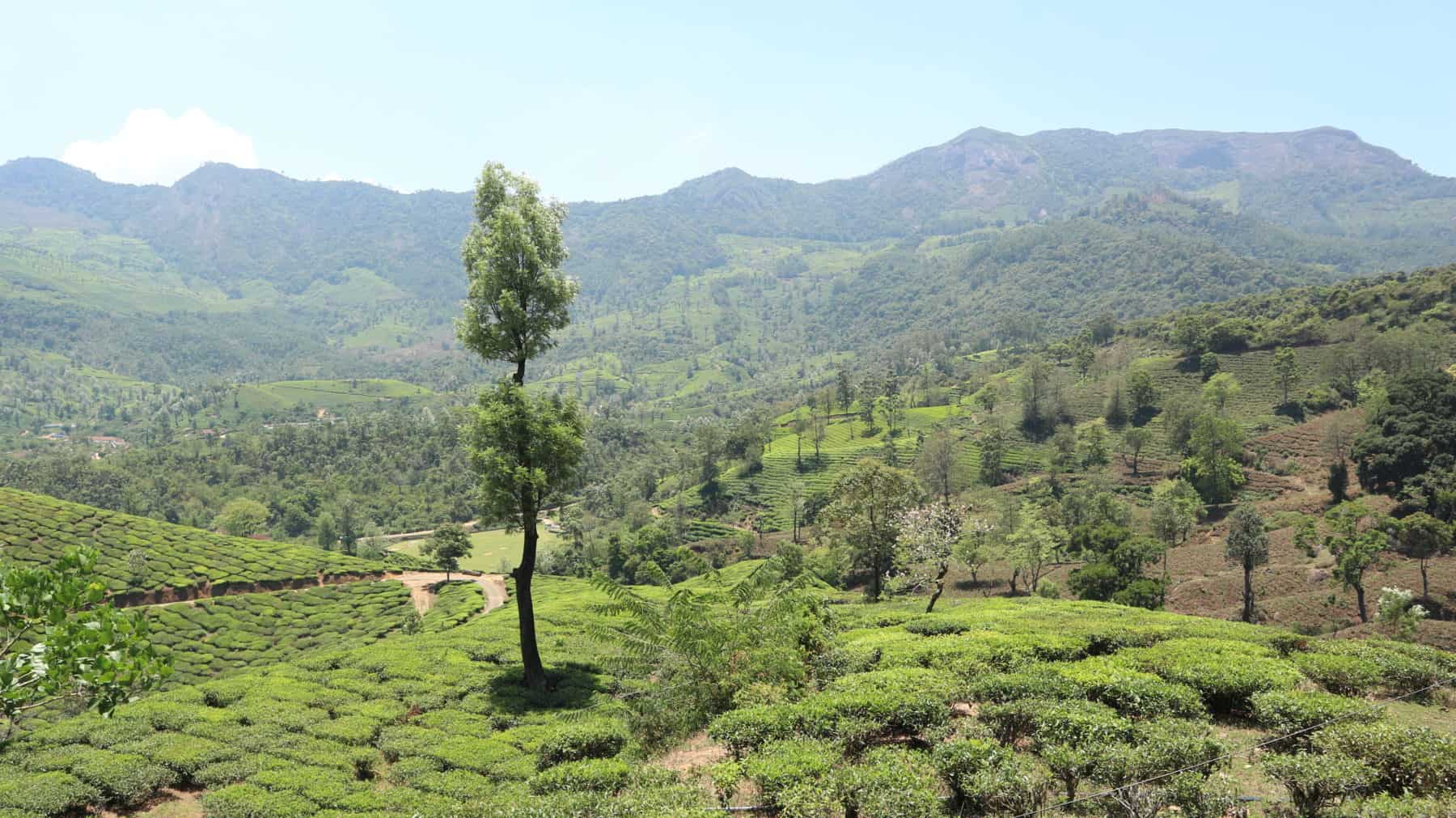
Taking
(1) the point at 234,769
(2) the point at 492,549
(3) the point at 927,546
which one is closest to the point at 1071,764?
(1) the point at 234,769

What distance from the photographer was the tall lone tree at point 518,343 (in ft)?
54.7

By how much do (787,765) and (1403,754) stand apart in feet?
25.1

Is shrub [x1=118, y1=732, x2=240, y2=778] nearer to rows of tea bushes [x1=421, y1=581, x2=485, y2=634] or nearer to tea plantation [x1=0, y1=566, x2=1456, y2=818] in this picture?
tea plantation [x1=0, y1=566, x2=1456, y2=818]

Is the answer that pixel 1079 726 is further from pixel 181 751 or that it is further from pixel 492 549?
pixel 492 549

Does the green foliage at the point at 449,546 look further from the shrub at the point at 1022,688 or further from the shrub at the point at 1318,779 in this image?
the shrub at the point at 1318,779

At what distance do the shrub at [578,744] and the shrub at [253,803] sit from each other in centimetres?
363

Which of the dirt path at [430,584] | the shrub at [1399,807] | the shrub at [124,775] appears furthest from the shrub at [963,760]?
the dirt path at [430,584]

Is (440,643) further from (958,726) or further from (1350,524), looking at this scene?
(1350,524)

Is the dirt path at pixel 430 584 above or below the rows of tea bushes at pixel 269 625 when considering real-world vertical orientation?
below

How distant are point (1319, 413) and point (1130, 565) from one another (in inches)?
2648

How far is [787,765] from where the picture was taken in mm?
9594

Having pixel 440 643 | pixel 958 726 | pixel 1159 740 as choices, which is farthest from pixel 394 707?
pixel 1159 740

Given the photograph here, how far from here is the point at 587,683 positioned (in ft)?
59.1

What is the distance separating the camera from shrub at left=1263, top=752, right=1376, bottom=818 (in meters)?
7.98
